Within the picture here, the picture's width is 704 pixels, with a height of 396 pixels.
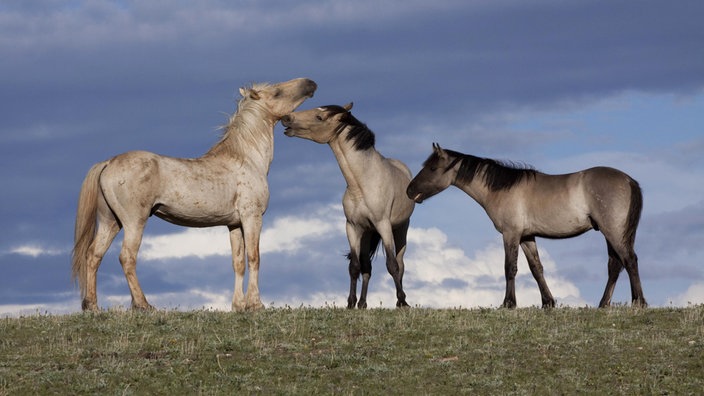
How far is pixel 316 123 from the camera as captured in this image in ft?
60.4

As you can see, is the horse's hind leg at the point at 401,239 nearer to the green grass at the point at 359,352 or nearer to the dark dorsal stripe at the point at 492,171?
the dark dorsal stripe at the point at 492,171

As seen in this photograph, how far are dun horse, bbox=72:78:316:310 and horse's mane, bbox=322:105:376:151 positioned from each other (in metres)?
1.39

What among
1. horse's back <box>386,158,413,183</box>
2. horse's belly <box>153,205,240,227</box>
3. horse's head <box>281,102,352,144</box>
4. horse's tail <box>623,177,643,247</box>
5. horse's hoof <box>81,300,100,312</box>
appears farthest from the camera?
horse's back <box>386,158,413,183</box>

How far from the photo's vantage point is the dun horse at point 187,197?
16094mm

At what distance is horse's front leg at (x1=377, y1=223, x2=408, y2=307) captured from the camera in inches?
707

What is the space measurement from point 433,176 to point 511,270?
2611 millimetres

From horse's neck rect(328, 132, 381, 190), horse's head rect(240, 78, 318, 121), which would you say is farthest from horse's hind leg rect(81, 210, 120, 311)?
horse's neck rect(328, 132, 381, 190)

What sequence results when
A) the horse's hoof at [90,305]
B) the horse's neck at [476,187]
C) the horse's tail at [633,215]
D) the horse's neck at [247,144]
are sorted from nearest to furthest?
the horse's hoof at [90,305] < the horse's neck at [247,144] < the horse's tail at [633,215] < the horse's neck at [476,187]

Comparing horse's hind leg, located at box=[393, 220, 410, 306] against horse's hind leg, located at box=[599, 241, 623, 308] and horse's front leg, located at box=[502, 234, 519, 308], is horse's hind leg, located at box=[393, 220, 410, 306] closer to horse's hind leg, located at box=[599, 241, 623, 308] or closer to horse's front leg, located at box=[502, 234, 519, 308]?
horse's front leg, located at box=[502, 234, 519, 308]

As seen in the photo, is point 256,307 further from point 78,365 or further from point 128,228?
point 78,365

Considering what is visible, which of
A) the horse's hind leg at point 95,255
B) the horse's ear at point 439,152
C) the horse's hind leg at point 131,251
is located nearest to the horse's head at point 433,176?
the horse's ear at point 439,152

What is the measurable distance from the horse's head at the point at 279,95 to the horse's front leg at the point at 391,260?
295cm

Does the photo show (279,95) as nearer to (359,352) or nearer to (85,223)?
(85,223)

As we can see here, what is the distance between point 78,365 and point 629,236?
33.4ft
